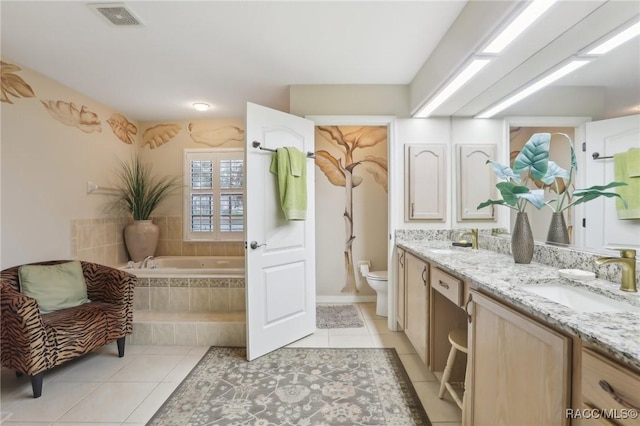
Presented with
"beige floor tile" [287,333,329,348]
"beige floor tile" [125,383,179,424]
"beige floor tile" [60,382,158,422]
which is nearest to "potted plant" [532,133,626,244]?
"beige floor tile" [287,333,329,348]

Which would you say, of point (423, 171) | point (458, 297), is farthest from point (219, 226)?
point (458, 297)

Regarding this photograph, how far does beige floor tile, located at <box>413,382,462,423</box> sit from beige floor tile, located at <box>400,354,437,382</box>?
5 cm

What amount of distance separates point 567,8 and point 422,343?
6.49 ft

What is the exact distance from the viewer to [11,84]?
222cm

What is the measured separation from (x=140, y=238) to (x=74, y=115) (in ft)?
4.88

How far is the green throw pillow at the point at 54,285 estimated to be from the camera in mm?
1987

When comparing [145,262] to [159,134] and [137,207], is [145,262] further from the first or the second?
[159,134]

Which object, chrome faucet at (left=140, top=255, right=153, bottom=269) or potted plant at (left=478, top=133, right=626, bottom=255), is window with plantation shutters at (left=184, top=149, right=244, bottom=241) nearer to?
chrome faucet at (left=140, top=255, right=153, bottom=269)

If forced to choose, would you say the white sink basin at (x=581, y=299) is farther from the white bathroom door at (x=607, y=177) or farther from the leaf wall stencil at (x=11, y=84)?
the leaf wall stencil at (x=11, y=84)

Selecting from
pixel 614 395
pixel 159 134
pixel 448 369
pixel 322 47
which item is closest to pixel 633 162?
pixel 614 395

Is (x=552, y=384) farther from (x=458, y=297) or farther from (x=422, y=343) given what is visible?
(x=422, y=343)

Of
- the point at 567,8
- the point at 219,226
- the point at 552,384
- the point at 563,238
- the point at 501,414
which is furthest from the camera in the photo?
the point at 219,226

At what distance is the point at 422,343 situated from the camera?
191 centimetres

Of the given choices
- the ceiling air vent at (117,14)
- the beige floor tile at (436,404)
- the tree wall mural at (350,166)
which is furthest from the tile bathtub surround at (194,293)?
the ceiling air vent at (117,14)
